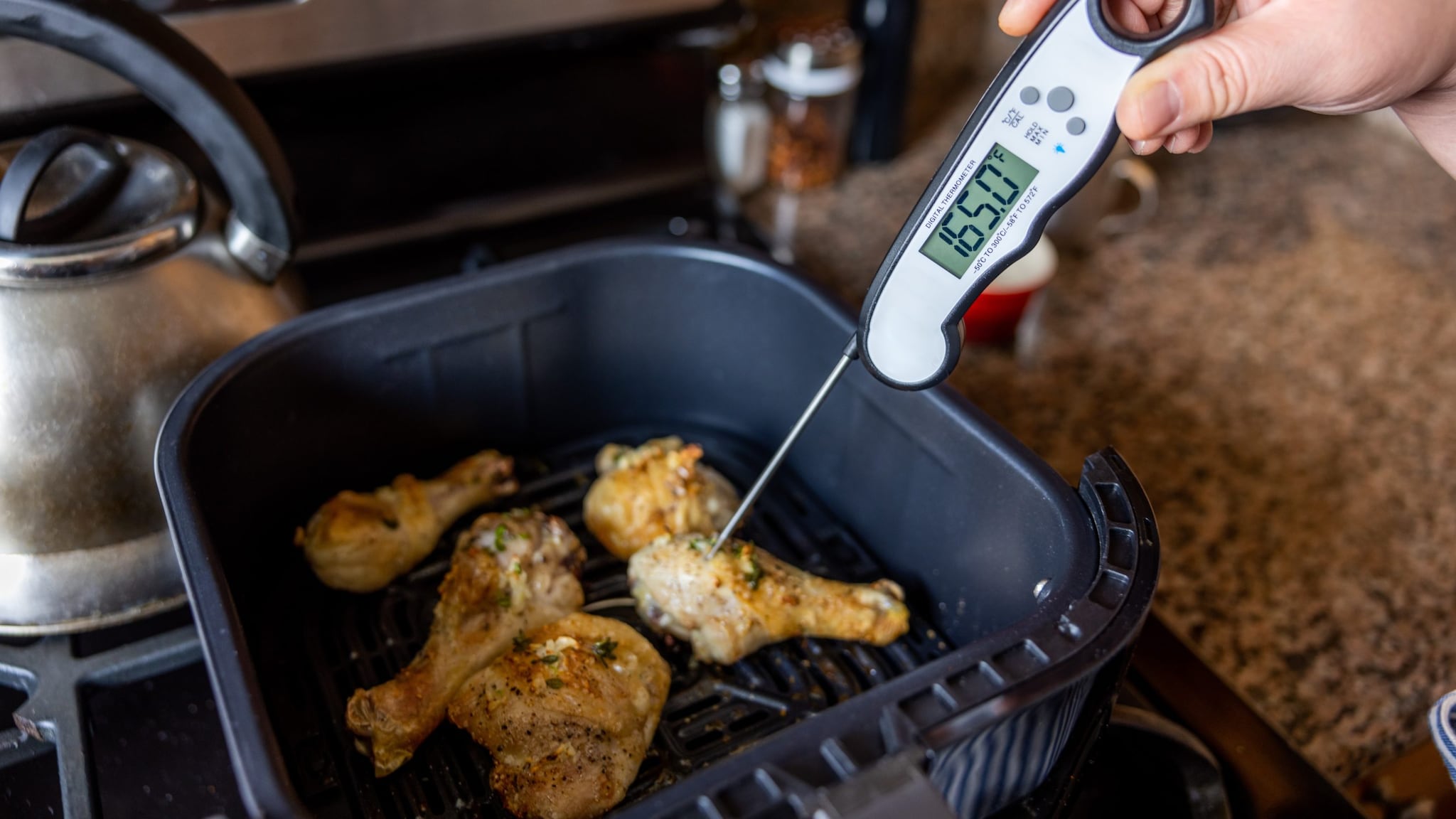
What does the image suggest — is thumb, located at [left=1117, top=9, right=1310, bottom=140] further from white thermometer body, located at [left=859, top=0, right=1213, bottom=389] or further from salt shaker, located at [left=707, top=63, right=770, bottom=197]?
salt shaker, located at [left=707, top=63, right=770, bottom=197]

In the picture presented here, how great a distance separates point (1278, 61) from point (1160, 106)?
4.6 inches

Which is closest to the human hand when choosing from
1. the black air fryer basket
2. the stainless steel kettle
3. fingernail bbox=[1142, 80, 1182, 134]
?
fingernail bbox=[1142, 80, 1182, 134]

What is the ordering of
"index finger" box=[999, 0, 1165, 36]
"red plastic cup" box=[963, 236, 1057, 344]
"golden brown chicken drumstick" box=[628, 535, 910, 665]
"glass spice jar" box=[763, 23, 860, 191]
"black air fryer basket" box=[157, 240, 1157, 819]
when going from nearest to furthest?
1. "black air fryer basket" box=[157, 240, 1157, 819]
2. "index finger" box=[999, 0, 1165, 36]
3. "golden brown chicken drumstick" box=[628, 535, 910, 665]
4. "red plastic cup" box=[963, 236, 1057, 344]
5. "glass spice jar" box=[763, 23, 860, 191]

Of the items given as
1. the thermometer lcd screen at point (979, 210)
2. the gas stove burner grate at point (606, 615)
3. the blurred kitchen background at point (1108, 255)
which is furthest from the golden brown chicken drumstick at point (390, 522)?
the thermometer lcd screen at point (979, 210)

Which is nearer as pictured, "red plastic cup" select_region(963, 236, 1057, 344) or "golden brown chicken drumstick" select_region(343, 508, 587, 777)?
"golden brown chicken drumstick" select_region(343, 508, 587, 777)

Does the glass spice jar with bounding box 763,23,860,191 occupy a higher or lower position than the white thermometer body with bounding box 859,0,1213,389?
lower

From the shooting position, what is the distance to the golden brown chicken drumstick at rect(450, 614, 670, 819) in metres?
0.65

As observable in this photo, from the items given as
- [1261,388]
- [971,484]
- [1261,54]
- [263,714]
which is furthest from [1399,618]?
[263,714]

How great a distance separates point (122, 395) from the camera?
2.34ft

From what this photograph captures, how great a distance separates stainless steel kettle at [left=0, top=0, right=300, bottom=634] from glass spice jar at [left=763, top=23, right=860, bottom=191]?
0.71m

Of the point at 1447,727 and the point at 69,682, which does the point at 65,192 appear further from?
the point at 1447,727

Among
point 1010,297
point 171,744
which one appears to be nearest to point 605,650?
point 171,744

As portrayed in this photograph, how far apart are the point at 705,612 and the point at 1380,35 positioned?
Result: 1.94 ft

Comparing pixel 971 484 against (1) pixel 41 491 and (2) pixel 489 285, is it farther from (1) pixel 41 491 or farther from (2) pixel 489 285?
(1) pixel 41 491
